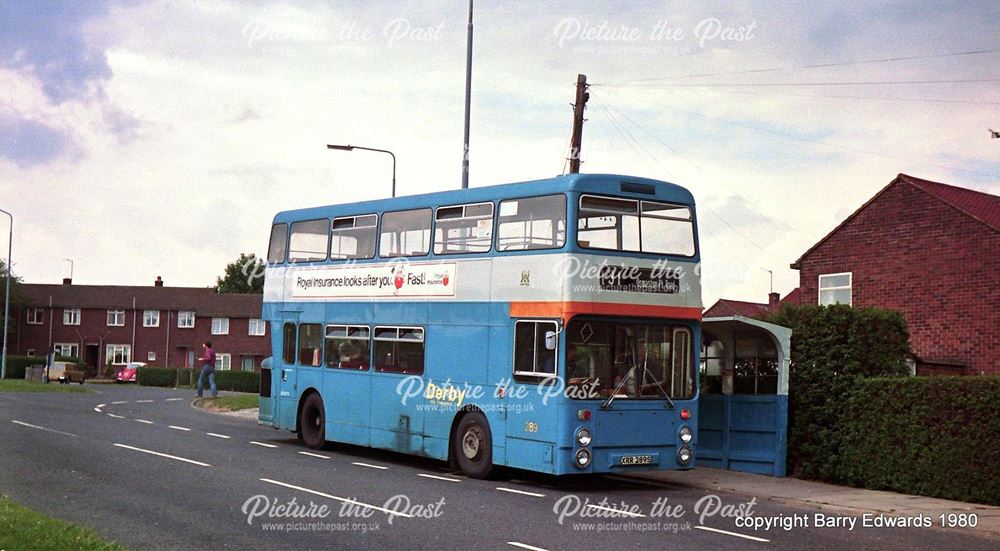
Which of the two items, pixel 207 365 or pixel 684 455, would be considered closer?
pixel 684 455

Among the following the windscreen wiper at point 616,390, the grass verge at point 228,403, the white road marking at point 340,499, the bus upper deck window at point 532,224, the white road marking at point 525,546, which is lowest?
the grass verge at point 228,403

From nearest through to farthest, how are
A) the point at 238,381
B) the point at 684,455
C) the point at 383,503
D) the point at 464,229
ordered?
the point at 383,503
the point at 684,455
the point at 464,229
the point at 238,381

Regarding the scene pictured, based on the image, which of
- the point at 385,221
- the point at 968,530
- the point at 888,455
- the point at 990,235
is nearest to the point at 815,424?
the point at 888,455

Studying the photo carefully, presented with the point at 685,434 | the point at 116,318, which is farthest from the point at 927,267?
the point at 116,318

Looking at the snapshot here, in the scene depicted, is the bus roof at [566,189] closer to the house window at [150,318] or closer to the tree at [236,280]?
the house window at [150,318]

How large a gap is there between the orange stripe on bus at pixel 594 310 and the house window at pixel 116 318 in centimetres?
8069

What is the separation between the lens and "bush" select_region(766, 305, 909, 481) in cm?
1703

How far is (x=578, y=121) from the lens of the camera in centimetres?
2369

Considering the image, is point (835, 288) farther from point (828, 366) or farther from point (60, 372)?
point (60, 372)

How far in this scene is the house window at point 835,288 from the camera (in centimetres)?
3256

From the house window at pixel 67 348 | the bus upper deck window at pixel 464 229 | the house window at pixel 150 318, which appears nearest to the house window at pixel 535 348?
the bus upper deck window at pixel 464 229

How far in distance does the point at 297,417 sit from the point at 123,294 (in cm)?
7624

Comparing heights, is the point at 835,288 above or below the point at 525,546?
above

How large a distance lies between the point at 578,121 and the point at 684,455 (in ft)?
32.0
